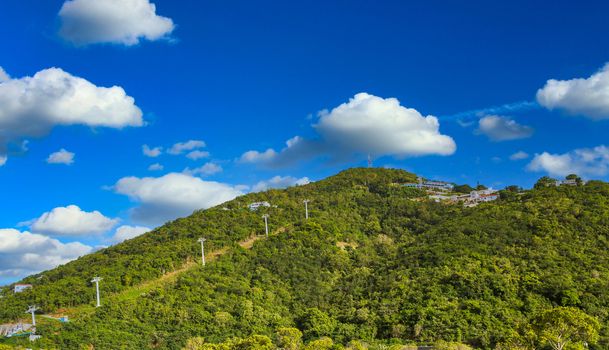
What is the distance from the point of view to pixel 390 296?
55094 mm

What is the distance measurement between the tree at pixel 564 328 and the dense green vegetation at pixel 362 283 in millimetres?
119

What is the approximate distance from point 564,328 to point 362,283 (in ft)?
92.8

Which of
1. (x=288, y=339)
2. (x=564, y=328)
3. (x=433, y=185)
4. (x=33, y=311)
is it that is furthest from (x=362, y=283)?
(x=433, y=185)

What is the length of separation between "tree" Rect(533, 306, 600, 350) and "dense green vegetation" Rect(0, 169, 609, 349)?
119 millimetres

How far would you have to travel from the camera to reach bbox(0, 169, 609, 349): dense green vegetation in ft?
157

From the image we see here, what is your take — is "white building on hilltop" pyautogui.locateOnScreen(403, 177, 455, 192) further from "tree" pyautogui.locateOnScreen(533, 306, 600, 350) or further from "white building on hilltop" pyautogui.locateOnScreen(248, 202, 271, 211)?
"tree" pyautogui.locateOnScreen(533, 306, 600, 350)

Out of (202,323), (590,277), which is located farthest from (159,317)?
(590,277)

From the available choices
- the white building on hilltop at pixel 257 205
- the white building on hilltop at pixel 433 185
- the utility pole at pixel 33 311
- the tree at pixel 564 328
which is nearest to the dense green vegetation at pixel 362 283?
the tree at pixel 564 328

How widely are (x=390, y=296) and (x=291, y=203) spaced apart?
42.7m

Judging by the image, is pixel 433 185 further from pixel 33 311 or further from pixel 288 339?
pixel 33 311

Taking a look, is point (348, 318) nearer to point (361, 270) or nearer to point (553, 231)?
point (361, 270)

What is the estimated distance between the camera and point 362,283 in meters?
62.6

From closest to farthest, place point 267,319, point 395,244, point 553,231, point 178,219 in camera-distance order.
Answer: point 267,319 < point 553,231 < point 395,244 < point 178,219

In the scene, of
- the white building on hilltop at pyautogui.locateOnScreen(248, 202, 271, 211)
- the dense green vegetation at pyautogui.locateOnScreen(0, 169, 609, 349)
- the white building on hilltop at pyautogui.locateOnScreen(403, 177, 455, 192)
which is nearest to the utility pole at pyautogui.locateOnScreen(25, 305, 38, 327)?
the dense green vegetation at pyautogui.locateOnScreen(0, 169, 609, 349)
